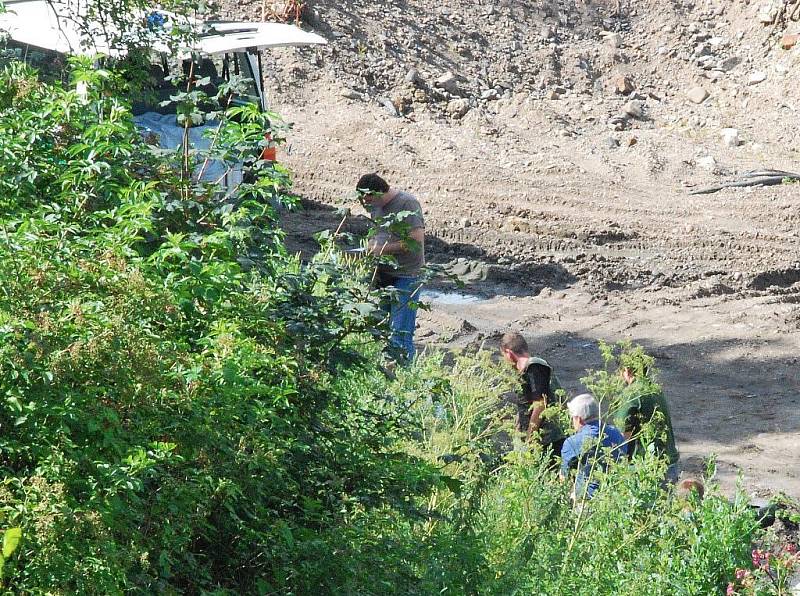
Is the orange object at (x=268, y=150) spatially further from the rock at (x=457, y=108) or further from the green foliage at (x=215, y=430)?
the rock at (x=457, y=108)

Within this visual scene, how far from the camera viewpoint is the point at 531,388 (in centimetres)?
678

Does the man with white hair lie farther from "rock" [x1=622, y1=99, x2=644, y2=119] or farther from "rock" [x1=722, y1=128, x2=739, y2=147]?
"rock" [x1=622, y1=99, x2=644, y2=119]

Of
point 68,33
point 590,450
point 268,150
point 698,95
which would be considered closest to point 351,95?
point 698,95

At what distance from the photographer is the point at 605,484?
471cm

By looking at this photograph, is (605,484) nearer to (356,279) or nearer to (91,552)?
(356,279)

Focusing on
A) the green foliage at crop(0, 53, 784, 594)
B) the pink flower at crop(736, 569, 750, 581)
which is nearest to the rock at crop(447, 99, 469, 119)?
the green foliage at crop(0, 53, 784, 594)

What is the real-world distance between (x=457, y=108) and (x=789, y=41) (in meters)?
7.11

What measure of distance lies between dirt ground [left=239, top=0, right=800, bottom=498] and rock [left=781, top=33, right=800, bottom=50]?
32cm

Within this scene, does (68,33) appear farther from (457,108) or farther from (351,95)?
(457,108)

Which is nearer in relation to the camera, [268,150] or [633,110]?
[268,150]

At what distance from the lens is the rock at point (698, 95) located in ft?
64.7

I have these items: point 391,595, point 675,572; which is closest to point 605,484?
point 675,572

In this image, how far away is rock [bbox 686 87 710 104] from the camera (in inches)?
776

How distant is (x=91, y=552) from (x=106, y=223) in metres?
1.64
